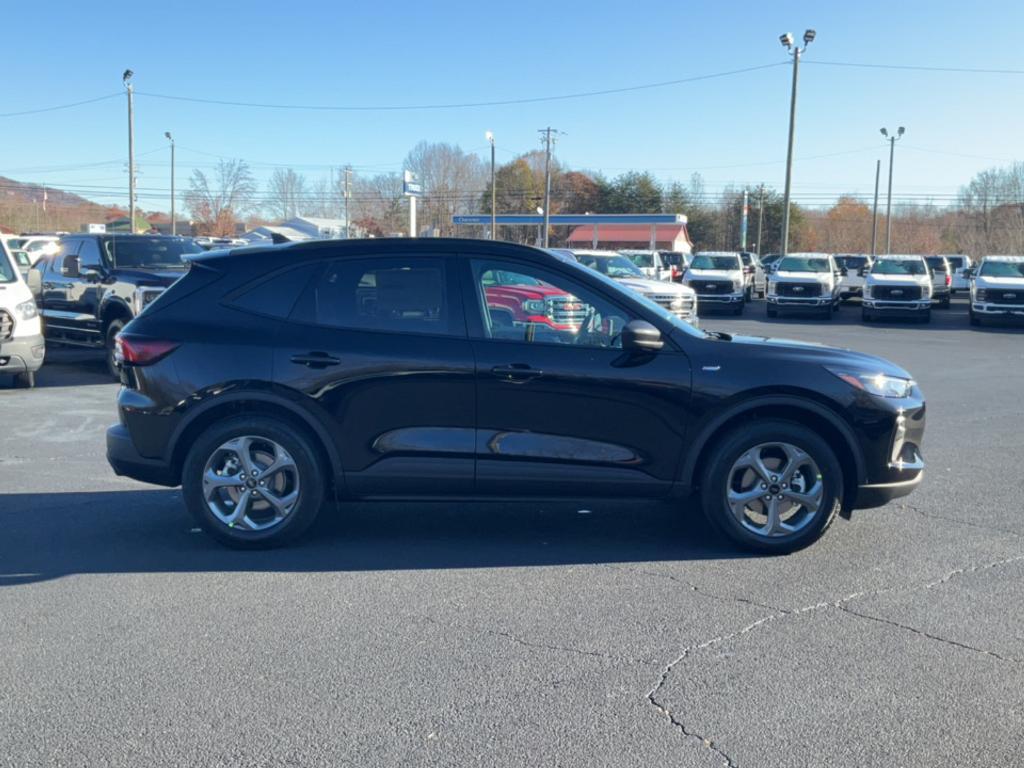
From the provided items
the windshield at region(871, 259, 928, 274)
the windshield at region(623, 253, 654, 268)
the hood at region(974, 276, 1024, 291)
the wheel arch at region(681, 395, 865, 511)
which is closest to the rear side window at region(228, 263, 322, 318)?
the wheel arch at region(681, 395, 865, 511)

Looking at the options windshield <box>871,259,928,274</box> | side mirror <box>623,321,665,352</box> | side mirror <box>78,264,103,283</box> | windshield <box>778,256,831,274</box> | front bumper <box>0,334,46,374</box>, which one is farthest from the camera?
windshield <box>778,256,831,274</box>

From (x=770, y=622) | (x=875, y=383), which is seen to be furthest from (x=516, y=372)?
(x=875, y=383)

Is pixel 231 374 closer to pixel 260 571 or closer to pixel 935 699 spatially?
pixel 260 571

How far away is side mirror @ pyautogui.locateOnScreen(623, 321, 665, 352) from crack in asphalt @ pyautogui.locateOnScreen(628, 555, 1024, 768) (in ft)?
4.12

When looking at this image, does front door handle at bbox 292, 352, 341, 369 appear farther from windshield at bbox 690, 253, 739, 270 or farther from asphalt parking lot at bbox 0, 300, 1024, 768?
windshield at bbox 690, 253, 739, 270

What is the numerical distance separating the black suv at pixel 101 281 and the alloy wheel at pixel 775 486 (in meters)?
8.93

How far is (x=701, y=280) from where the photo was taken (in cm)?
2944

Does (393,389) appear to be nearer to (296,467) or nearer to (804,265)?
(296,467)

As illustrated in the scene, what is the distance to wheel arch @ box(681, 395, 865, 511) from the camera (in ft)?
18.1

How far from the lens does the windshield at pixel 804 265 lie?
28.8 meters

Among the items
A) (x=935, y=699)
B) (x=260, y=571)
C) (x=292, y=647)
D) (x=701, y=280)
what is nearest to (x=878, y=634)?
(x=935, y=699)

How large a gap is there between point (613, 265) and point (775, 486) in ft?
59.6

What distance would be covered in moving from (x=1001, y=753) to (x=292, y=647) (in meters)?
2.86

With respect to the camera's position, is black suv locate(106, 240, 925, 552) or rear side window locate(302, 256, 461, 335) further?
Answer: rear side window locate(302, 256, 461, 335)
